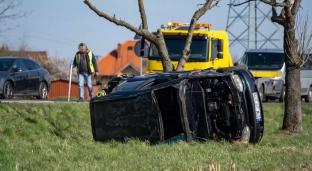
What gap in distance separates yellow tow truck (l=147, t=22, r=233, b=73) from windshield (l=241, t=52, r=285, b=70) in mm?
5481

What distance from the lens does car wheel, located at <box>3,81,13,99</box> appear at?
868 inches

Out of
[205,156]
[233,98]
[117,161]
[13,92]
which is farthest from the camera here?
[13,92]

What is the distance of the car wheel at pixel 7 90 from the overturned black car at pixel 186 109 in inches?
395

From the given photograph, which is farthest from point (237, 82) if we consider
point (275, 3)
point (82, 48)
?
point (82, 48)

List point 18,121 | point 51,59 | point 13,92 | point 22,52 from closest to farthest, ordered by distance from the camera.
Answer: point 18,121
point 13,92
point 22,52
point 51,59

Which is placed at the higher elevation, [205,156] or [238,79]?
[238,79]

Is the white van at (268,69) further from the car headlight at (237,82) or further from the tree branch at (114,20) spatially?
the car headlight at (237,82)

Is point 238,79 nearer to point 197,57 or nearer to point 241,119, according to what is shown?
point 241,119

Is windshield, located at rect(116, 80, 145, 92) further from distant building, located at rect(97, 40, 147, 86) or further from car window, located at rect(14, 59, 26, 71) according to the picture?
distant building, located at rect(97, 40, 147, 86)

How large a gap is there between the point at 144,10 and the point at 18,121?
160 inches

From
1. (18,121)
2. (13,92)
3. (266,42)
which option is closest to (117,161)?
(18,121)

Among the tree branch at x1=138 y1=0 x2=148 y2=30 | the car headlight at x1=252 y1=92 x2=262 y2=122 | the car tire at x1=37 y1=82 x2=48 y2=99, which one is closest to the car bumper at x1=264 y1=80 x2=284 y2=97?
the car tire at x1=37 y1=82 x2=48 y2=99

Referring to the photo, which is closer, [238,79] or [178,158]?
[178,158]

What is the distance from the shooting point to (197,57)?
23.2m
